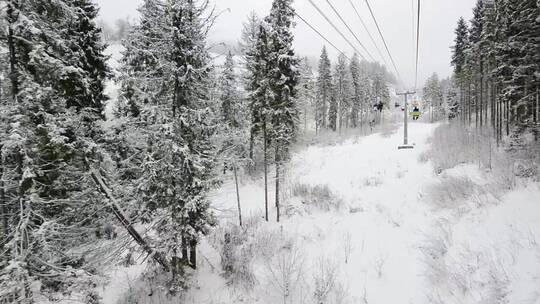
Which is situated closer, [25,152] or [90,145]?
[25,152]

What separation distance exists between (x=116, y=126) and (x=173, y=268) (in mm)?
5533

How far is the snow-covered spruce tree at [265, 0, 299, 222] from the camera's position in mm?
16203

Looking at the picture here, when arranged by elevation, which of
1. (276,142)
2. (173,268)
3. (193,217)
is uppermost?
(276,142)

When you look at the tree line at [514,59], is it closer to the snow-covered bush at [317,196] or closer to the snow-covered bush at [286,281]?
the snow-covered bush at [317,196]

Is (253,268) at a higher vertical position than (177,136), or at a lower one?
lower

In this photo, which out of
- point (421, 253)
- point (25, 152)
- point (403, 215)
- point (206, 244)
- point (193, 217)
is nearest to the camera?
point (25, 152)

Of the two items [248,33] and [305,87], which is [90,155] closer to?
[248,33]

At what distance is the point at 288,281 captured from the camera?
8.42 meters

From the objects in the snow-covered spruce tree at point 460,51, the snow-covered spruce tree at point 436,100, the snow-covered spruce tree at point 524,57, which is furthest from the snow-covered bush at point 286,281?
the snow-covered spruce tree at point 436,100

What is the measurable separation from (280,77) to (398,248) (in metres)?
12.3

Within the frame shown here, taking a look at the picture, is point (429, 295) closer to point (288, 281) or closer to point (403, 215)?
point (288, 281)

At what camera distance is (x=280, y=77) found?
57.5 feet

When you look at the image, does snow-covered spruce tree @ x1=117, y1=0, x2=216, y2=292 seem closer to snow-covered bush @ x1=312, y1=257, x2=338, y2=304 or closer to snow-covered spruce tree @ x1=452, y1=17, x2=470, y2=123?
snow-covered bush @ x1=312, y1=257, x2=338, y2=304

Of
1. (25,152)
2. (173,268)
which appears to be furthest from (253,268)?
(25,152)
